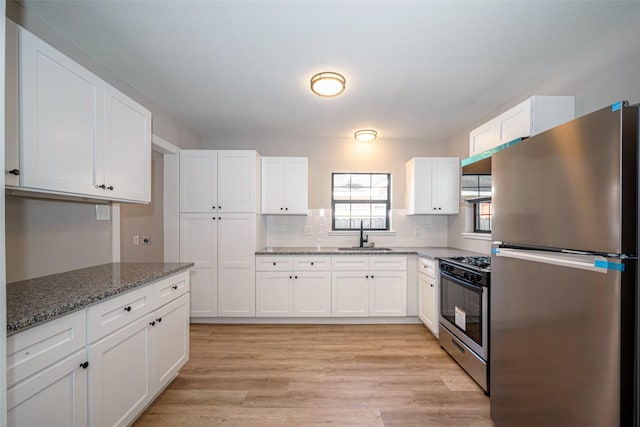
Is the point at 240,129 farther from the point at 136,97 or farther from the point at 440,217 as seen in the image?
the point at 440,217

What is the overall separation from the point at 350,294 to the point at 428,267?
99 centimetres

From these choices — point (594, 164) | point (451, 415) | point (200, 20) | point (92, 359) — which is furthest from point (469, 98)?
point (92, 359)

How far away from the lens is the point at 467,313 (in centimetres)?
240

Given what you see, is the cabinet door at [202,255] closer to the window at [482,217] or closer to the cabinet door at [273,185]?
the cabinet door at [273,185]

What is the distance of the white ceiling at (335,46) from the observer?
167 centimetres

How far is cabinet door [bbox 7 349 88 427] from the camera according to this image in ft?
3.39

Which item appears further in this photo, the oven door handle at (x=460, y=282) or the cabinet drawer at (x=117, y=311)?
the oven door handle at (x=460, y=282)

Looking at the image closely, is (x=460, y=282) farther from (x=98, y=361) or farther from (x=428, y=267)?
(x=98, y=361)

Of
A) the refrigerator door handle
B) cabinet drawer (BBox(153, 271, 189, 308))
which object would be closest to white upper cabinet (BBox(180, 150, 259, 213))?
cabinet drawer (BBox(153, 271, 189, 308))

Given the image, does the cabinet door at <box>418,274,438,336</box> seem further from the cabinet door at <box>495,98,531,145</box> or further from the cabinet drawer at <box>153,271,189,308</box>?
the cabinet drawer at <box>153,271,189,308</box>

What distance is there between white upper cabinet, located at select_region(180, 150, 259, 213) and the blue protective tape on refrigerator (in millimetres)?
3090

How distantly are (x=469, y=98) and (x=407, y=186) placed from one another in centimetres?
153

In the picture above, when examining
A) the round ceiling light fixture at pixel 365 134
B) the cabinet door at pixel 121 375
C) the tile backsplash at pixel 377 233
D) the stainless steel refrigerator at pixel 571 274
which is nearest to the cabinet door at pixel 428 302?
the tile backsplash at pixel 377 233

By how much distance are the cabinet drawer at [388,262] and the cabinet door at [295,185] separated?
1114mm
